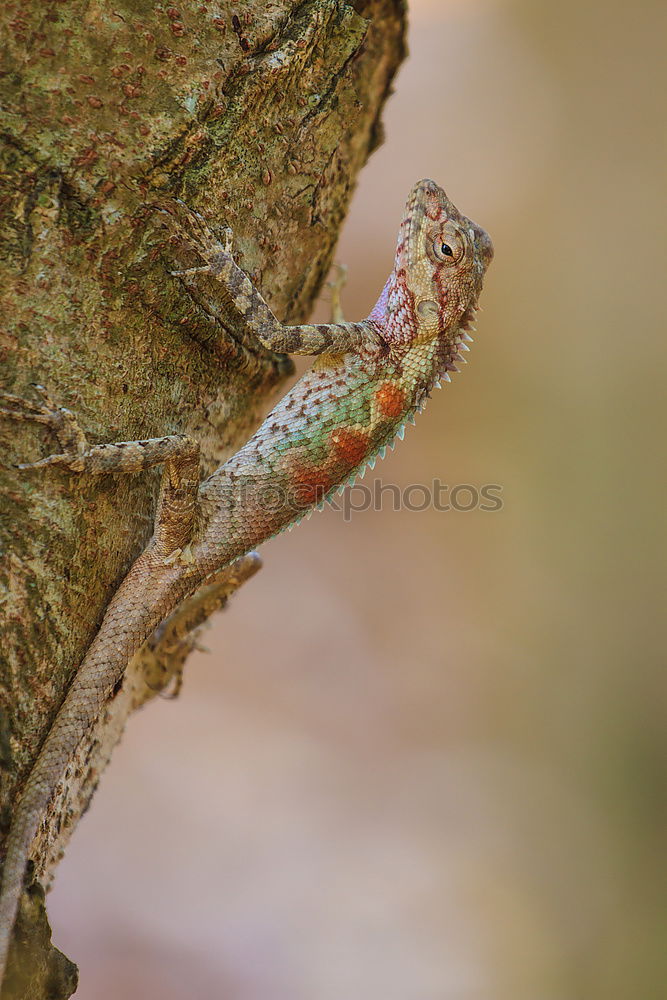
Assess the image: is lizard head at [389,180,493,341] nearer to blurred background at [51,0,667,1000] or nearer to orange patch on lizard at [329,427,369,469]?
orange patch on lizard at [329,427,369,469]

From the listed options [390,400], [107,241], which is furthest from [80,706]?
[390,400]

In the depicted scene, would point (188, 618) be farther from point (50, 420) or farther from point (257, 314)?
point (50, 420)

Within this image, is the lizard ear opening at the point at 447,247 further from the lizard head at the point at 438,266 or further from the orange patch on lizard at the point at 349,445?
the orange patch on lizard at the point at 349,445

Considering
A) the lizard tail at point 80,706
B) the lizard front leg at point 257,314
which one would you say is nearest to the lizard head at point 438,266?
the lizard front leg at point 257,314

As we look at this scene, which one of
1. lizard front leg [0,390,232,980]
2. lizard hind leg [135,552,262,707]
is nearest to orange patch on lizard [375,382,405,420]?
lizard hind leg [135,552,262,707]

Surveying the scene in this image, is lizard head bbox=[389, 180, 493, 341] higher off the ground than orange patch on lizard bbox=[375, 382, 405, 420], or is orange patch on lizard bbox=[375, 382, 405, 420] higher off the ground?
lizard head bbox=[389, 180, 493, 341]
